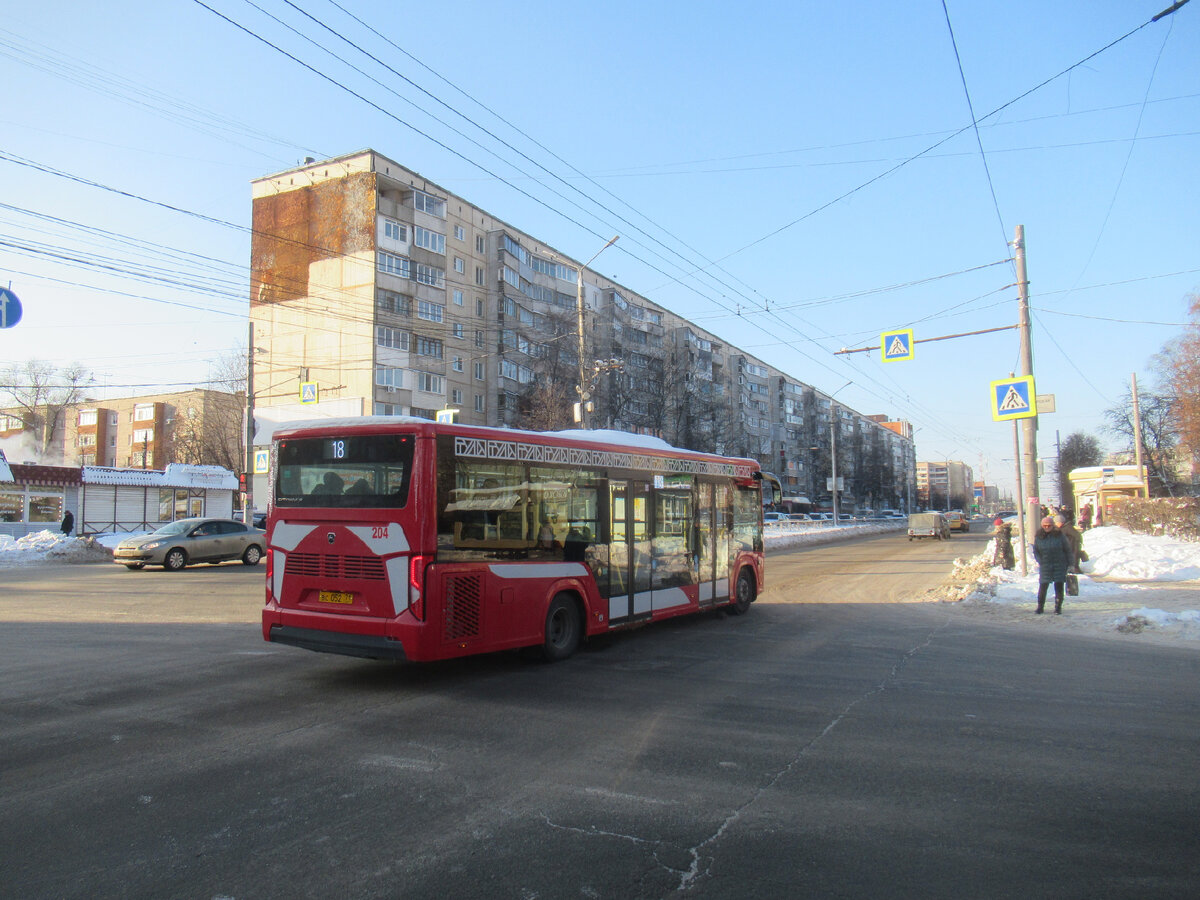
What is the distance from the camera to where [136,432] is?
83312 millimetres

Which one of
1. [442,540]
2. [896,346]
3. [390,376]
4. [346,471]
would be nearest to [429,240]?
[390,376]

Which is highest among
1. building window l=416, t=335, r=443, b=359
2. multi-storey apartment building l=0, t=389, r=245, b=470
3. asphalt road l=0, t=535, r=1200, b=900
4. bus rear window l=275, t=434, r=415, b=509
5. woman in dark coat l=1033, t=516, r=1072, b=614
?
building window l=416, t=335, r=443, b=359

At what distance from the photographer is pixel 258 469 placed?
81.1 ft

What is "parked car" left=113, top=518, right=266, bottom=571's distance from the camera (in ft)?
72.2

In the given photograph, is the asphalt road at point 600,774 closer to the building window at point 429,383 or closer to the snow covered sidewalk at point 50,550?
the snow covered sidewalk at point 50,550

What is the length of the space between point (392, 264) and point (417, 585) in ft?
140

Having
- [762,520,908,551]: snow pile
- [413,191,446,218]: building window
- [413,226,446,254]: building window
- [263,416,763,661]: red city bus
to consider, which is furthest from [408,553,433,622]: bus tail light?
[413,191,446,218]: building window

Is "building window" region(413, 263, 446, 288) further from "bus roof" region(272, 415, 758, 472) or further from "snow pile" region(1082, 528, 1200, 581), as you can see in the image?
"bus roof" region(272, 415, 758, 472)

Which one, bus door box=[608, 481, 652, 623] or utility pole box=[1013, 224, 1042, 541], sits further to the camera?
utility pole box=[1013, 224, 1042, 541]

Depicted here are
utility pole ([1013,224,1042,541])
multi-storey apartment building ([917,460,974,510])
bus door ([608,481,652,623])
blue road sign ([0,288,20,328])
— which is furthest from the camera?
multi-storey apartment building ([917,460,974,510])

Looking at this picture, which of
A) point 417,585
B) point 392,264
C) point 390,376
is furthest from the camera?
point 392,264

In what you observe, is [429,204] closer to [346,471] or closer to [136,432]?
[346,471]

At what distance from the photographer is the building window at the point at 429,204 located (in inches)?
1921

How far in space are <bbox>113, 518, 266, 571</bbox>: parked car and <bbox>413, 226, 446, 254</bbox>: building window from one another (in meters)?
28.2
